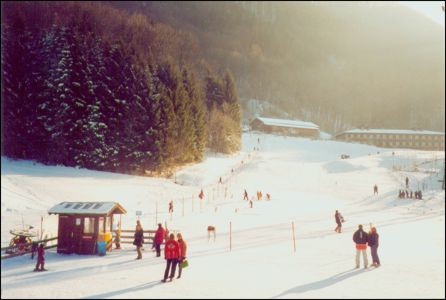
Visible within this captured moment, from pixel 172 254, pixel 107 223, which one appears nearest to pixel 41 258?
pixel 107 223

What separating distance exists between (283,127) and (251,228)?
83.7 m

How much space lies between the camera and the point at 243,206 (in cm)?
3456

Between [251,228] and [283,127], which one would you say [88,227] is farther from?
[283,127]

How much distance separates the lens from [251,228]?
2469 cm

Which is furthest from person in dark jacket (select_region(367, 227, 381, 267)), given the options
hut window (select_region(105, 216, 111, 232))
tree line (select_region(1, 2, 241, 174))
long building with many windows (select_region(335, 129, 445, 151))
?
long building with many windows (select_region(335, 129, 445, 151))

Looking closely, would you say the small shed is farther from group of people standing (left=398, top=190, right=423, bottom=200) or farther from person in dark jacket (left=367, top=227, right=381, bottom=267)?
group of people standing (left=398, top=190, right=423, bottom=200)

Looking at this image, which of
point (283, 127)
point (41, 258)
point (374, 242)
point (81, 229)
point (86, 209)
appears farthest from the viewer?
point (283, 127)

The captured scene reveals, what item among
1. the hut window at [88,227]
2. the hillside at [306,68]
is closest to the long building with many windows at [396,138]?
the hillside at [306,68]

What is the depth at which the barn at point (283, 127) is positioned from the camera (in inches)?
4119

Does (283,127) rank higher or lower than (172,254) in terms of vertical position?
higher

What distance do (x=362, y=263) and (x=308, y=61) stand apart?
18467 centimetres

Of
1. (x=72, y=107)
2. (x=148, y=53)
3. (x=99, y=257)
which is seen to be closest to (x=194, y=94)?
(x=148, y=53)

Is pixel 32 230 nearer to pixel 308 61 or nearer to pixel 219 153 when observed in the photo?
pixel 219 153

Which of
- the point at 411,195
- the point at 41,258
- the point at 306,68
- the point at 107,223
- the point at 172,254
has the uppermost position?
the point at 306,68
